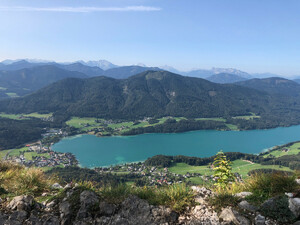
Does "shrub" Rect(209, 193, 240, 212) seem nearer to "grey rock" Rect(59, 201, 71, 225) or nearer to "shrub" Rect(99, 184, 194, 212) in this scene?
"shrub" Rect(99, 184, 194, 212)

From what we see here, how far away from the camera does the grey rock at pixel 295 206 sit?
3.23m

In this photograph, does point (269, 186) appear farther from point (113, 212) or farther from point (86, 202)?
point (86, 202)

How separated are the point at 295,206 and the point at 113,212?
3.50 meters

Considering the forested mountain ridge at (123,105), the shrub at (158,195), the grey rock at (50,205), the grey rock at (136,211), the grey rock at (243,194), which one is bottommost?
the forested mountain ridge at (123,105)

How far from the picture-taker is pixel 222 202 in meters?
3.71

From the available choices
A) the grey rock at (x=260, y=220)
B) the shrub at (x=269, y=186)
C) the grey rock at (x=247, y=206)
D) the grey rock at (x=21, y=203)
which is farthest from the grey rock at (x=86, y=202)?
the shrub at (x=269, y=186)

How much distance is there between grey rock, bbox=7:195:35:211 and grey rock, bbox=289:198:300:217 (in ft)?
17.0

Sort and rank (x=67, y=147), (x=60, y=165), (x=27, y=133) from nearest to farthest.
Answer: (x=60, y=165) → (x=67, y=147) → (x=27, y=133)

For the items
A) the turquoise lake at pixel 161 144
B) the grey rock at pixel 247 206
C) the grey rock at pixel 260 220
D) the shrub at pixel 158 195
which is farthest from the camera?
the turquoise lake at pixel 161 144

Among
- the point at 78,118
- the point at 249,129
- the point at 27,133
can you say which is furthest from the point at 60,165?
the point at 249,129

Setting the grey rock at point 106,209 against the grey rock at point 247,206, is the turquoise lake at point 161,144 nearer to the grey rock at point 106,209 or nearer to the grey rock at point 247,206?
the grey rock at point 106,209

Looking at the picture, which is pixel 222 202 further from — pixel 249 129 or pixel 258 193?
pixel 249 129

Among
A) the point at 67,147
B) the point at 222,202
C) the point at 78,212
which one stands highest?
the point at 222,202

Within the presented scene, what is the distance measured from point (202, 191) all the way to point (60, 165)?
6421cm
